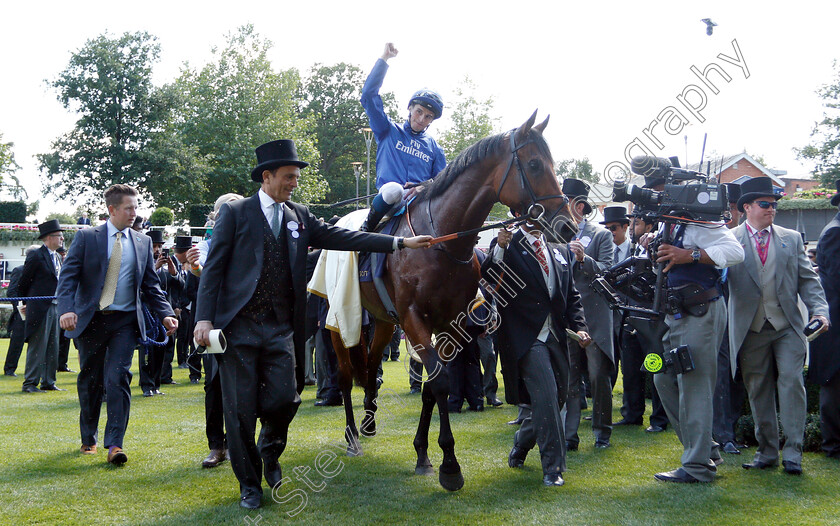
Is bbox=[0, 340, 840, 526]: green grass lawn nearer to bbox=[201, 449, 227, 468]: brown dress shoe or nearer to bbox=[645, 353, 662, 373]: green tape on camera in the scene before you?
bbox=[201, 449, 227, 468]: brown dress shoe

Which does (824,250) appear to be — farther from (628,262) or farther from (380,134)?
(380,134)

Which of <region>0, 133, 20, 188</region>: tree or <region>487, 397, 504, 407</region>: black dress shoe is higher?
<region>0, 133, 20, 188</region>: tree

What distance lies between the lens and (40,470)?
17.5ft

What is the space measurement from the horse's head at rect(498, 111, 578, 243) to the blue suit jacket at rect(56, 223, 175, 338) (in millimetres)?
3338

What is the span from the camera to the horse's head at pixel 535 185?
461cm

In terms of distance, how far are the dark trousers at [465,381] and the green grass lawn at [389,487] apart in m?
1.19

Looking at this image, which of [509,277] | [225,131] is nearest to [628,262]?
[509,277]

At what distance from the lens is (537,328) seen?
5.04 meters

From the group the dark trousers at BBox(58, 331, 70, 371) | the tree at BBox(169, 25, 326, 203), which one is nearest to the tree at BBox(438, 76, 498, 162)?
the tree at BBox(169, 25, 326, 203)

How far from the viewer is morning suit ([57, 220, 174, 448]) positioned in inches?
225

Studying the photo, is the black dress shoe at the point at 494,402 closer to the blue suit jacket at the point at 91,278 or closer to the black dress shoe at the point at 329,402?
the black dress shoe at the point at 329,402

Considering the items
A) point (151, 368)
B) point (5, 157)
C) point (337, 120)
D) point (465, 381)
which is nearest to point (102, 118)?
point (5, 157)

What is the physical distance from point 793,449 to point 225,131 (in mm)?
41745

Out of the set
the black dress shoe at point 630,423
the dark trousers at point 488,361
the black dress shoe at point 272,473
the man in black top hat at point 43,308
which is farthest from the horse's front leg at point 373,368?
the man in black top hat at point 43,308
